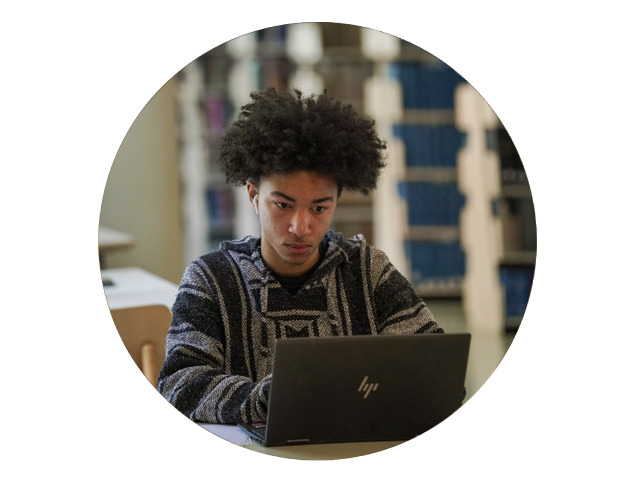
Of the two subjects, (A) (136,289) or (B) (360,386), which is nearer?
(B) (360,386)

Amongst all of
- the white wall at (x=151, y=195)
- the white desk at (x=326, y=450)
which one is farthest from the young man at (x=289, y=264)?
the white wall at (x=151, y=195)

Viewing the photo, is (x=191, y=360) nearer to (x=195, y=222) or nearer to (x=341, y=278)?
(x=341, y=278)

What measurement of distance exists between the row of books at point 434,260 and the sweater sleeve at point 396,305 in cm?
207

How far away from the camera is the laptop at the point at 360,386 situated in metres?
0.99

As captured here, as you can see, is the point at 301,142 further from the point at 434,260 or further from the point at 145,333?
the point at 434,260

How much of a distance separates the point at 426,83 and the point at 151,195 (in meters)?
1.80

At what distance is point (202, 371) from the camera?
1221 millimetres

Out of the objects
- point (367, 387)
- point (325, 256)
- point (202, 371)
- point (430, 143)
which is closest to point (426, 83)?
point (430, 143)

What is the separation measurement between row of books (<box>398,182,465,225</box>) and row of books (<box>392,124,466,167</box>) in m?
0.12

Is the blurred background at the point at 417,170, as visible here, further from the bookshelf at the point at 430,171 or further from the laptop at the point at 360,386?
the laptop at the point at 360,386

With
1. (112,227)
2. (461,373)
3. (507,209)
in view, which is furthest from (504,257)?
(461,373)

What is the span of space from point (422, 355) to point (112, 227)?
1395mm

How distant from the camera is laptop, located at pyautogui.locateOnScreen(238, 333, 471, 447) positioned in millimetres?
986

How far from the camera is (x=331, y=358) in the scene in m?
0.99
